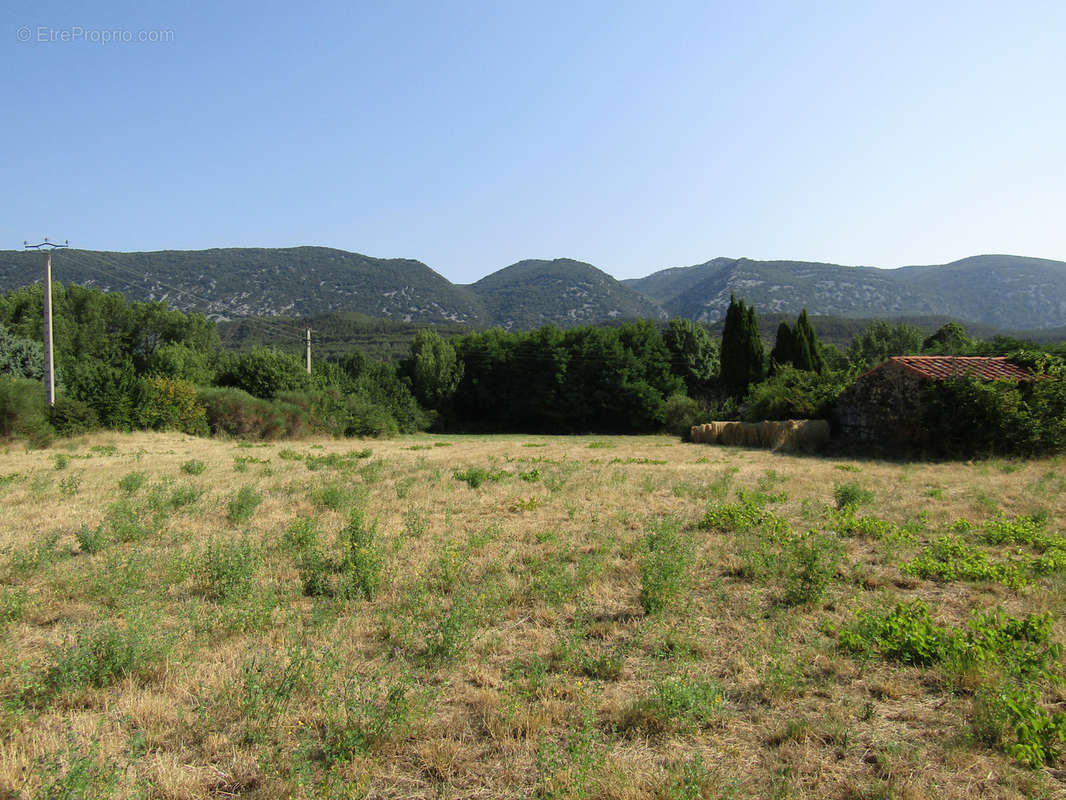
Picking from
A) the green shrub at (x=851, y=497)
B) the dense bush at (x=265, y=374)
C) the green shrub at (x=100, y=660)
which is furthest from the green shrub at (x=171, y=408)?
the green shrub at (x=851, y=497)

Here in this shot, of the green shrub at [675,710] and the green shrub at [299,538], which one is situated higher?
the green shrub at [675,710]

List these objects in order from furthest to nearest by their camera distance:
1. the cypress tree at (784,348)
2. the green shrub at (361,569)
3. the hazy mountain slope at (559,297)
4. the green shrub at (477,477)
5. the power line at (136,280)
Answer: the hazy mountain slope at (559,297) → the power line at (136,280) → the cypress tree at (784,348) → the green shrub at (477,477) → the green shrub at (361,569)

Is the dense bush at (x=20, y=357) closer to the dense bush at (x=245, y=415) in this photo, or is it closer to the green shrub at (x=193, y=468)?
the dense bush at (x=245, y=415)

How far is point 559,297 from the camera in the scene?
144 metres

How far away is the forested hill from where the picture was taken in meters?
146

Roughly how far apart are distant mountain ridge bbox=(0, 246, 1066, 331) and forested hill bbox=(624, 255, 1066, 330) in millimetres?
346

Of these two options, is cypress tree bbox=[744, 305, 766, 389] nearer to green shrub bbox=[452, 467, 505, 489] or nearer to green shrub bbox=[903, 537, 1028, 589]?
green shrub bbox=[452, 467, 505, 489]

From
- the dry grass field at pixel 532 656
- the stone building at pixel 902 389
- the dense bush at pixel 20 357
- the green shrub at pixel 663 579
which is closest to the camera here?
the dry grass field at pixel 532 656

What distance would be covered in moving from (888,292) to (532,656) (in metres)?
178

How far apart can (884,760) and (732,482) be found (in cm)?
1067

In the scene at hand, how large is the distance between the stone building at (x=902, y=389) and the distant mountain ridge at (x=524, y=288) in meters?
82.4

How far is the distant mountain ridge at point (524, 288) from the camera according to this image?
109 meters

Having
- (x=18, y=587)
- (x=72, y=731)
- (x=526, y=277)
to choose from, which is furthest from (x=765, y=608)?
(x=526, y=277)

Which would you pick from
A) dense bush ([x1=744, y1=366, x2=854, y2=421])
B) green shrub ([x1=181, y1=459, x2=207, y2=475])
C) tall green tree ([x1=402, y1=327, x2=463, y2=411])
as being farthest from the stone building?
tall green tree ([x1=402, y1=327, x2=463, y2=411])
